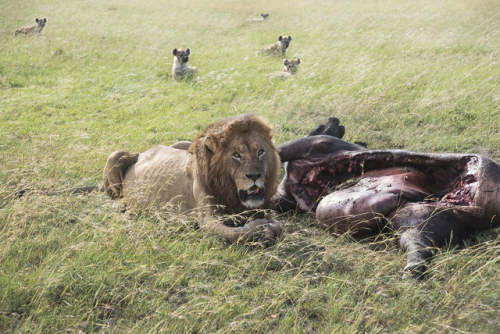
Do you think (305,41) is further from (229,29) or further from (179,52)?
(179,52)

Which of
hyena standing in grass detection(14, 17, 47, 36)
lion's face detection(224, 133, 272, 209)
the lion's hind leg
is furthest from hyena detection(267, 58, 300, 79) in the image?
hyena standing in grass detection(14, 17, 47, 36)

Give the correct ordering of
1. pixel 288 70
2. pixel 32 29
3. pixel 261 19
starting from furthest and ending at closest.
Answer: pixel 261 19 → pixel 32 29 → pixel 288 70

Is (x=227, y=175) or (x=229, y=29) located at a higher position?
(x=227, y=175)

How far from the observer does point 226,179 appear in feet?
15.3

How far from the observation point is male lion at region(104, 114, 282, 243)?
4.48 metres

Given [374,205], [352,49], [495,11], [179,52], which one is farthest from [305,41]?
[374,205]

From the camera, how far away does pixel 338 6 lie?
24781mm

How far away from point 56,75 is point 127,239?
10.1m

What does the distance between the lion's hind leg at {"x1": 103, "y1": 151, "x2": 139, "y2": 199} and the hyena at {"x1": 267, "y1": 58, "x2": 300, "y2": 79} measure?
260 inches

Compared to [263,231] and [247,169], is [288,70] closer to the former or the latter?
[247,169]

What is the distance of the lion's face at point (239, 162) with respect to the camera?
14.7 ft

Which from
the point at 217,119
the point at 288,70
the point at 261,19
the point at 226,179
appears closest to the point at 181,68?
the point at 288,70

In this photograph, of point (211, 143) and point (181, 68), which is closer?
point (211, 143)

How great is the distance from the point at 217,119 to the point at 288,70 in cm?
411
